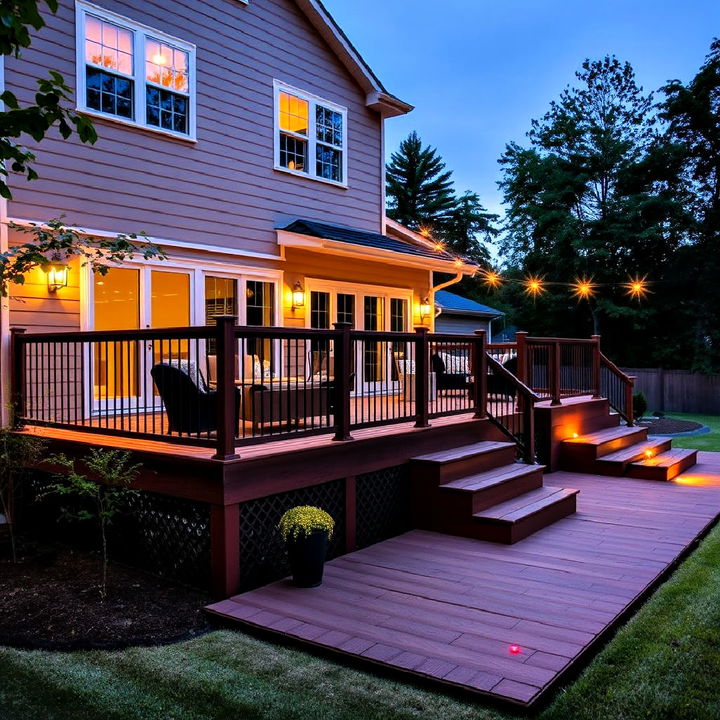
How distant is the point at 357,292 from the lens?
1070cm

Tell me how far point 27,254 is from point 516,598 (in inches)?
195

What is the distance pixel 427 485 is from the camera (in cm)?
628

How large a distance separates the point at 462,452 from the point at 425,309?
5529 mm

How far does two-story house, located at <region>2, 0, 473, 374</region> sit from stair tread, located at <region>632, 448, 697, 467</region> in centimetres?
450

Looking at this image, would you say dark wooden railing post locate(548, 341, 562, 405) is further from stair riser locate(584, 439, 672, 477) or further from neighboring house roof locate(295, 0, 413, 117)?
neighboring house roof locate(295, 0, 413, 117)

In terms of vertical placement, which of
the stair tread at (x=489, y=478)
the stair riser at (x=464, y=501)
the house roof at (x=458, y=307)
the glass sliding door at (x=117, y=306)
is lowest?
the stair riser at (x=464, y=501)

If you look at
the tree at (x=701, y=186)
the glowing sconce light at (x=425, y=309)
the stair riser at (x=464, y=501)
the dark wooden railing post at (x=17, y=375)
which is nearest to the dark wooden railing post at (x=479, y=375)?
the stair riser at (x=464, y=501)

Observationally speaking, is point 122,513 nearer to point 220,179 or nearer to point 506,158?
point 220,179

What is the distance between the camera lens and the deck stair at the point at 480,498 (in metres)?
5.95

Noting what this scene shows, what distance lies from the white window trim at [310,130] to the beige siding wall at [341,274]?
124 cm

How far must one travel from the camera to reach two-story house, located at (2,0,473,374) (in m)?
7.25

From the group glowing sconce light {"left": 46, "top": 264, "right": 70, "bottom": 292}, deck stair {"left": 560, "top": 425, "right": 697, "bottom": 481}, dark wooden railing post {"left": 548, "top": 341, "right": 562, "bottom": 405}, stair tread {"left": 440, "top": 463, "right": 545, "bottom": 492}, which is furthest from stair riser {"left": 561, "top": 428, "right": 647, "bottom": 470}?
glowing sconce light {"left": 46, "top": 264, "right": 70, "bottom": 292}

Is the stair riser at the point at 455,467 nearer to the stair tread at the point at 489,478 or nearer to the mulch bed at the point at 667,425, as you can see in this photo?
the stair tread at the point at 489,478

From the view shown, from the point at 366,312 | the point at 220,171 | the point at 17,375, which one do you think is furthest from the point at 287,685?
the point at 366,312
